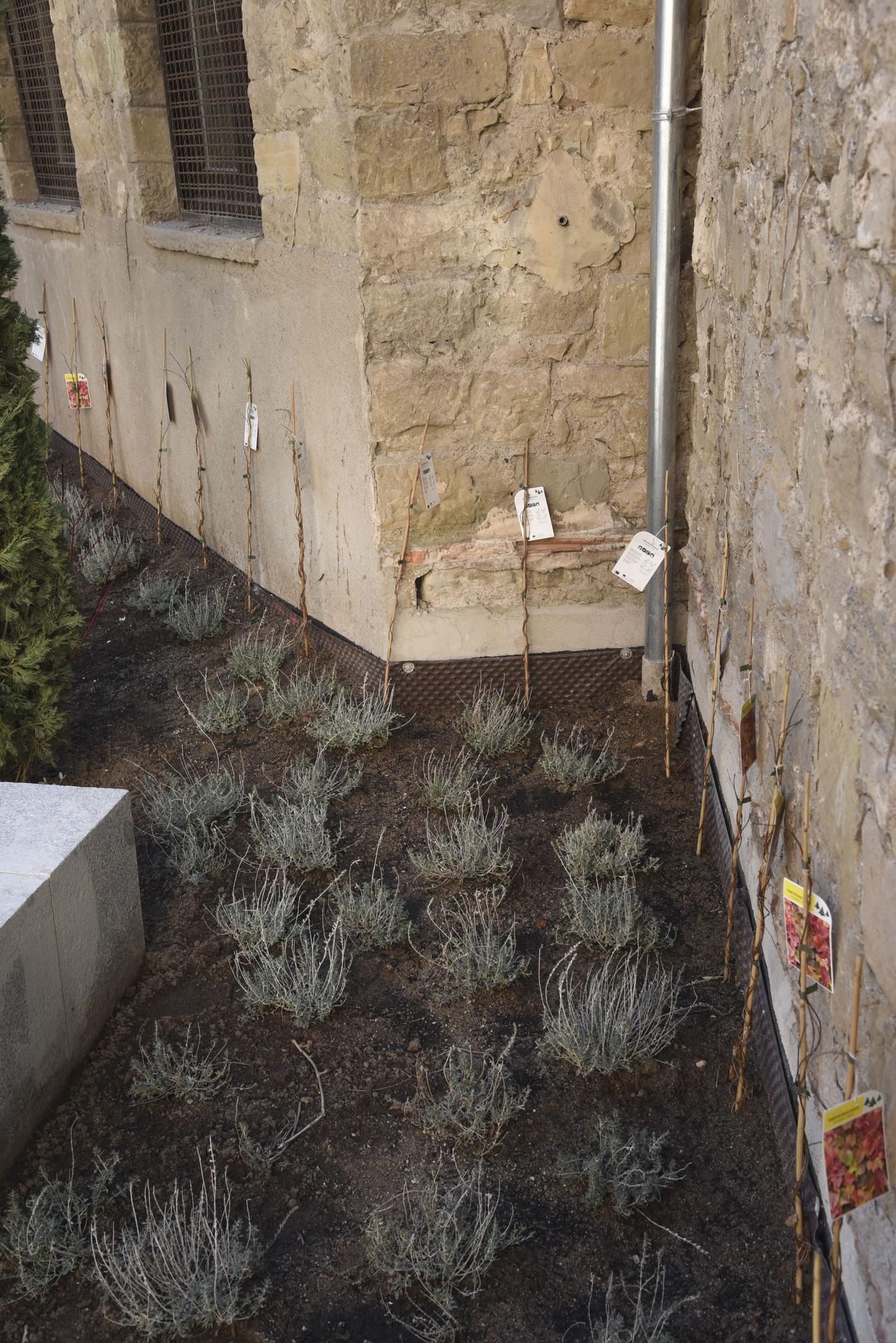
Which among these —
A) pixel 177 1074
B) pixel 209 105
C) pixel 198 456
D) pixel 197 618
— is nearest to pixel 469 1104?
pixel 177 1074

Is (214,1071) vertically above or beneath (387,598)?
beneath

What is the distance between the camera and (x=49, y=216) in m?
7.84

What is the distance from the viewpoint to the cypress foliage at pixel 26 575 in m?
4.32

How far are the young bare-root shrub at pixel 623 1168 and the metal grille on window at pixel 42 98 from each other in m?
7.30

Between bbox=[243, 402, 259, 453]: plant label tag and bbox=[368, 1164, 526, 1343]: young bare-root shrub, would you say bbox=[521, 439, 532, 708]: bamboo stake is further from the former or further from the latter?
bbox=[368, 1164, 526, 1343]: young bare-root shrub

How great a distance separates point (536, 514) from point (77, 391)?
4.07 m

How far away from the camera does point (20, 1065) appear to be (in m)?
2.93

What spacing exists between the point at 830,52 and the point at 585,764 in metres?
2.67

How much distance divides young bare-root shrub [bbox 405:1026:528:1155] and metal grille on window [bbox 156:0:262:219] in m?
4.03

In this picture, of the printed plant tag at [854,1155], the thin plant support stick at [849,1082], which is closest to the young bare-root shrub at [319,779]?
the thin plant support stick at [849,1082]

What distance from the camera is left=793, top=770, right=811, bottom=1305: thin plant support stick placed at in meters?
2.31

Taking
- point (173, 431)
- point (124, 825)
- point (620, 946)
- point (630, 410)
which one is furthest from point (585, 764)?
point (173, 431)

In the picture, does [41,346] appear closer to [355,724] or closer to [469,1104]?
[355,724]

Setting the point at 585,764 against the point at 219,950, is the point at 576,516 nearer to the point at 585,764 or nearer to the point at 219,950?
the point at 585,764
